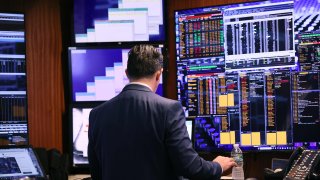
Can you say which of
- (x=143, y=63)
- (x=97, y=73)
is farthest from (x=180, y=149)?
(x=97, y=73)

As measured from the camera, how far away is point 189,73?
3.36 meters

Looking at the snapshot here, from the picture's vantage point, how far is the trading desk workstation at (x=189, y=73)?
303 centimetres

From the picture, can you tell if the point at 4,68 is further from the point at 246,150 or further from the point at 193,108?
the point at 246,150

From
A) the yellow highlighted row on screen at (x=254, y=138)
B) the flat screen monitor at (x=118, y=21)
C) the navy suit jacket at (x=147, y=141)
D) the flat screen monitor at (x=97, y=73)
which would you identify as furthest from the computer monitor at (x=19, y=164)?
the yellow highlighted row on screen at (x=254, y=138)

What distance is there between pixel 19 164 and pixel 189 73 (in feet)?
4.33

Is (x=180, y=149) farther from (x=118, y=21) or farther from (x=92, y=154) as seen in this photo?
(x=118, y=21)

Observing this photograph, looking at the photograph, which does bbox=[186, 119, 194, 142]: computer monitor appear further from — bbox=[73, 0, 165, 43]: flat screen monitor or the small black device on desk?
the small black device on desk

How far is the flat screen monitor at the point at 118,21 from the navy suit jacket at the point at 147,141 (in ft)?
4.88

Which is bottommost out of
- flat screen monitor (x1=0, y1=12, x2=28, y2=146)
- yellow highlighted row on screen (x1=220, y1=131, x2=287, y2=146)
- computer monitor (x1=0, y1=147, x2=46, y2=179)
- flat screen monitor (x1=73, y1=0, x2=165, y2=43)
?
computer monitor (x1=0, y1=147, x2=46, y2=179)

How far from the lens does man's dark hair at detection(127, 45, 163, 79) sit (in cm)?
205

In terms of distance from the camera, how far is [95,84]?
3.48 m

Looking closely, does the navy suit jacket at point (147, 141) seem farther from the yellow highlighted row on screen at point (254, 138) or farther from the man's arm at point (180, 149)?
the yellow highlighted row on screen at point (254, 138)

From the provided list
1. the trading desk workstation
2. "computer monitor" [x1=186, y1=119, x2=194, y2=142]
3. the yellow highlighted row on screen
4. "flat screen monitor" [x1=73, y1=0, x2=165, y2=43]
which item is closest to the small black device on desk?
the trading desk workstation

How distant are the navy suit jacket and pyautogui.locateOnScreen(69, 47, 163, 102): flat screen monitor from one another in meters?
1.43
